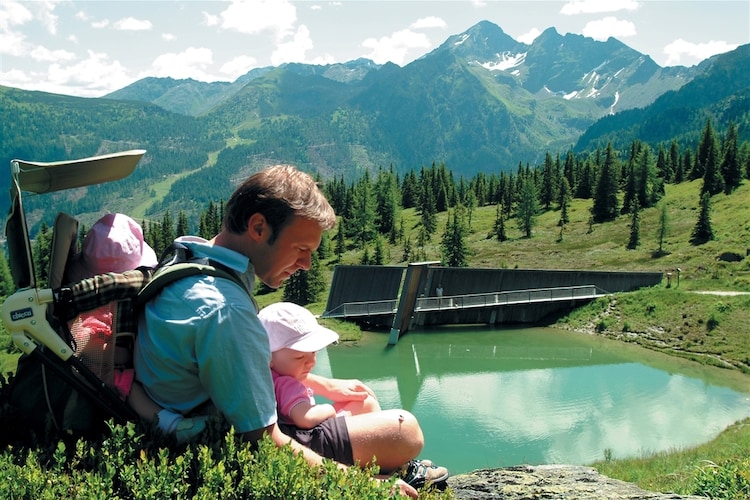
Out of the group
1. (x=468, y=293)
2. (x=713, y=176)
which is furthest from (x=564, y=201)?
(x=468, y=293)

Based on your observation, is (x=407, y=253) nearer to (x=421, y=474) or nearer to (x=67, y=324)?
(x=421, y=474)

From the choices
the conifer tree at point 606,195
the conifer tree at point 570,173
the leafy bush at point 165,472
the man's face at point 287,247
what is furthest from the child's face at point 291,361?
the conifer tree at point 570,173

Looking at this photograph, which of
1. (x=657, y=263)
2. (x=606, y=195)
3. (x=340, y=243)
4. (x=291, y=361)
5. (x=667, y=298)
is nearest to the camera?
(x=291, y=361)

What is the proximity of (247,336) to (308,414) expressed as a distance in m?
0.82

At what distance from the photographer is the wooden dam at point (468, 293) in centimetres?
3091

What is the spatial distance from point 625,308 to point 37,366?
1266 inches

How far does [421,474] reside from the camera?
115 inches

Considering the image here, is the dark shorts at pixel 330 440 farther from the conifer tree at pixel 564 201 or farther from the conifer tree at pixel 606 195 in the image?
the conifer tree at pixel 606 195

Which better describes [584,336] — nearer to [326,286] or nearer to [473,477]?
[326,286]

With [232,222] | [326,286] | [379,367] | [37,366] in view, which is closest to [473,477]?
[232,222]

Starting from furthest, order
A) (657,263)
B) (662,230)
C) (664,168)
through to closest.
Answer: (664,168)
(662,230)
(657,263)

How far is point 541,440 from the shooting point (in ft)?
53.7

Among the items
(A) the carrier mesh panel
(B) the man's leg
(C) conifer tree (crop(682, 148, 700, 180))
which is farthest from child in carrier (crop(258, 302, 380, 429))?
(C) conifer tree (crop(682, 148, 700, 180))

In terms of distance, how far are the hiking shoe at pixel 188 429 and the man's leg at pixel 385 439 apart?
733 millimetres
